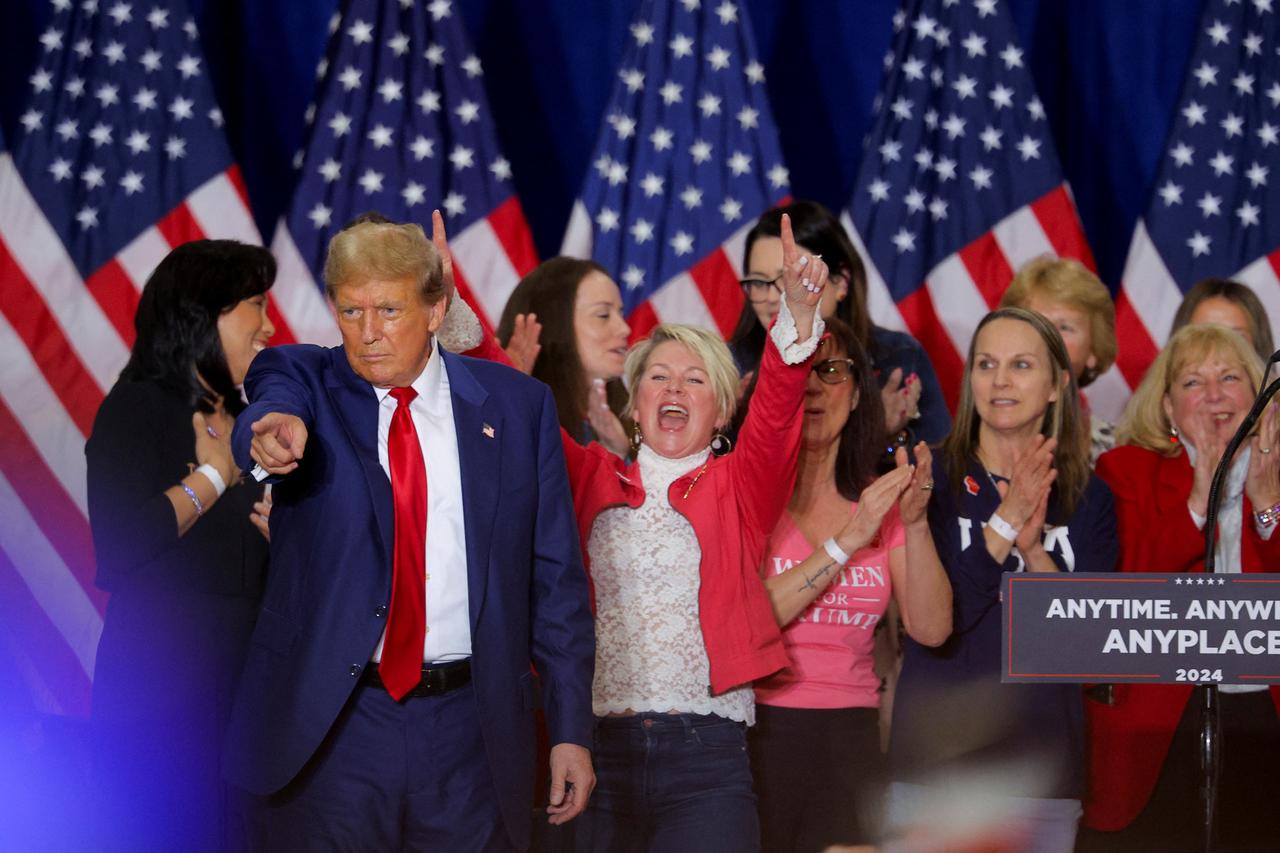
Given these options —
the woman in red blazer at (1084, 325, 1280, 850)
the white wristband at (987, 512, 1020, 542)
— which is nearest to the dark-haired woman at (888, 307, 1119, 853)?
the white wristband at (987, 512, 1020, 542)

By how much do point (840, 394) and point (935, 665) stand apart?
0.65 metres

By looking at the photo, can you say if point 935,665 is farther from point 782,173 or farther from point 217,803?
point 782,173

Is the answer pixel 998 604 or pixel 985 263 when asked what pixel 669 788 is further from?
pixel 985 263

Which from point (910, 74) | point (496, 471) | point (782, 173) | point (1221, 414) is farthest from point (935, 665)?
point (910, 74)

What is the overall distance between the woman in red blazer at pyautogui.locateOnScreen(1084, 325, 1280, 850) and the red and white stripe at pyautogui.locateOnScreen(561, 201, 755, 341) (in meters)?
1.73

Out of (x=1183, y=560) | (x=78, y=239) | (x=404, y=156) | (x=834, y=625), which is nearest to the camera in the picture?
(x=834, y=625)

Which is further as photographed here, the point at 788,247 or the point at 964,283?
the point at 964,283

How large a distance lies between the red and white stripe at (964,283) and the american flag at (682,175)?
0.45m

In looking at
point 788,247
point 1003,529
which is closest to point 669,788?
point 1003,529

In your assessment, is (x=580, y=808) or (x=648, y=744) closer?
(x=580, y=808)

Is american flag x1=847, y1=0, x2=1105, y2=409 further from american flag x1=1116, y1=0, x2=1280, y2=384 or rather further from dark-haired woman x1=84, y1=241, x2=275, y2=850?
dark-haired woman x1=84, y1=241, x2=275, y2=850

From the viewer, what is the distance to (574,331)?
4.16m

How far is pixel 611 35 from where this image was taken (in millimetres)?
5672

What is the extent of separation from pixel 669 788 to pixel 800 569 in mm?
571
